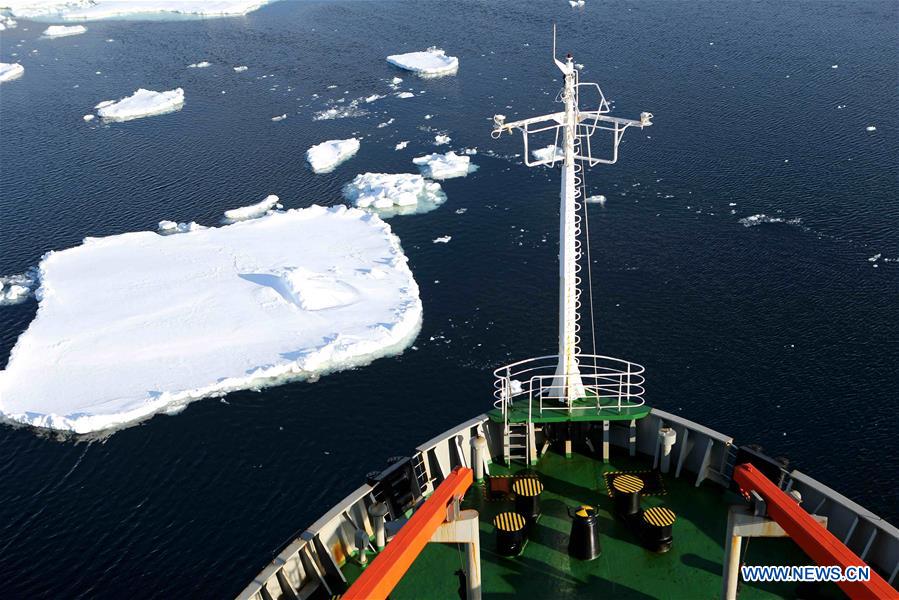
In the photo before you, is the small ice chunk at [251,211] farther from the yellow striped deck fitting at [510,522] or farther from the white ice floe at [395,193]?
the yellow striped deck fitting at [510,522]

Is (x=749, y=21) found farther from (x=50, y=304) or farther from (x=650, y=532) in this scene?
(x=650, y=532)

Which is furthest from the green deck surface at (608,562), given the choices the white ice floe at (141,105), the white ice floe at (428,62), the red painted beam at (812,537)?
the white ice floe at (141,105)

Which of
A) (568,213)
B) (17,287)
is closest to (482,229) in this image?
(17,287)

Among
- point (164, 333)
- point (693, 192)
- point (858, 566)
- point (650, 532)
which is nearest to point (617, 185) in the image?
point (693, 192)

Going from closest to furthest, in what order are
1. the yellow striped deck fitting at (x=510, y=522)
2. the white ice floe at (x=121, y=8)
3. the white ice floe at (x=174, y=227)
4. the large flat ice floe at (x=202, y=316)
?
the yellow striped deck fitting at (x=510, y=522)
the large flat ice floe at (x=202, y=316)
the white ice floe at (x=174, y=227)
the white ice floe at (x=121, y=8)

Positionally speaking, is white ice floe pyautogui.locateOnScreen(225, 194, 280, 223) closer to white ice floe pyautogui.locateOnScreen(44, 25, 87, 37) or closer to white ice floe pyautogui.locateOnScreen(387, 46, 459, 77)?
white ice floe pyautogui.locateOnScreen(387, 46, 459, 77)

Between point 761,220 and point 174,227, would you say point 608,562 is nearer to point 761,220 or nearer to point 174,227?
point 761,220

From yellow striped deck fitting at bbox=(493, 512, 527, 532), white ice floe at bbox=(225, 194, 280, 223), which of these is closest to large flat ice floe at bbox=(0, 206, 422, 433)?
white ice floe at bbox=(225, 194, 280, 223)
